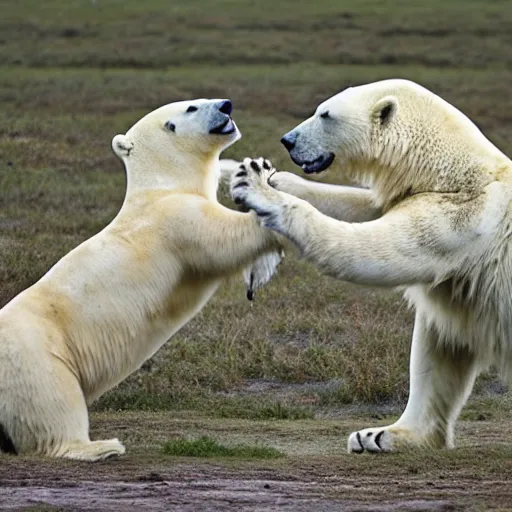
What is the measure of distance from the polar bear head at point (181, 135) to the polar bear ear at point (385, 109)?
0.77m

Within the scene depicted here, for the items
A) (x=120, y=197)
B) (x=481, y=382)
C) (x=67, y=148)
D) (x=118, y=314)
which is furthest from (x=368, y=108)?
(x=67, y=148)

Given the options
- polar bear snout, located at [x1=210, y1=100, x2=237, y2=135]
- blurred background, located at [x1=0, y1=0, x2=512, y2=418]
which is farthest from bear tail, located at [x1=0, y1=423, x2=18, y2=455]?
blurred background, located at [x1=0, y1=0, x2=512, y2=418]

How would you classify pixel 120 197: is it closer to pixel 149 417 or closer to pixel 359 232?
pixel 149 417

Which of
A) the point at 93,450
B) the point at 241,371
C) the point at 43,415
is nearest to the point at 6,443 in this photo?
the point at 43,415

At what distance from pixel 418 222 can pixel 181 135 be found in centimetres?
147

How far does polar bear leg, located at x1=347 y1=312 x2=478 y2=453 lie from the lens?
266 inches

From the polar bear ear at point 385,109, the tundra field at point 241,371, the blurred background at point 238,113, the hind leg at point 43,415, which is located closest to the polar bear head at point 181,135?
the polar bear ear at point 385,109

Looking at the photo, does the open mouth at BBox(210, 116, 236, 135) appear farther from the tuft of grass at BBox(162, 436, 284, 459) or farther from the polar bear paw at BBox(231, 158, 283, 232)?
the tuft of grass at BBox(162, 436, 284, 459)

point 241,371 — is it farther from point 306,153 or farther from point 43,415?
point 43,415

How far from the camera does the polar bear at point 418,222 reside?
5.92 metres

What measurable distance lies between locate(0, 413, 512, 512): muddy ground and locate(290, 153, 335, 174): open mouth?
1.45m

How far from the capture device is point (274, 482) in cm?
546

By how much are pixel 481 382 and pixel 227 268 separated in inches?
136

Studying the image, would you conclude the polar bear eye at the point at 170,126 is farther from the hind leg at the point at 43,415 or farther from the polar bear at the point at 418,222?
the hind leg at the point at 43,415
